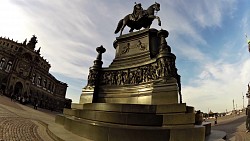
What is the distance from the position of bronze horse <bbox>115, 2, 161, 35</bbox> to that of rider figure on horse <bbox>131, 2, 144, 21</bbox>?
18 cm

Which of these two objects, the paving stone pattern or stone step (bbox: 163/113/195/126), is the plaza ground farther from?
stone step (bbox: 163/113/195/126)

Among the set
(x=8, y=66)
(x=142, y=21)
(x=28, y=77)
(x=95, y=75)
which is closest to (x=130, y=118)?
(x=95, y=75)

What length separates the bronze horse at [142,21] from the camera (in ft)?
35.9

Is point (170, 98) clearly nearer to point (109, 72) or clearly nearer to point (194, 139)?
point (194, 139)

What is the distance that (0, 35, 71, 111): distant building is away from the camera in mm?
53269

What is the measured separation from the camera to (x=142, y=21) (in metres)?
11.7

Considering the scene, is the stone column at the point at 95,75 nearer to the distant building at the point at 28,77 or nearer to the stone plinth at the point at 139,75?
the stone plinth at the point at 139,75

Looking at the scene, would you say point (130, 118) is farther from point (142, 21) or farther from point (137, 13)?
point (137, 13)

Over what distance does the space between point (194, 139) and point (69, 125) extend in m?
4.71

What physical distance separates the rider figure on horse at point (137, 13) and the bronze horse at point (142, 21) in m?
0.18

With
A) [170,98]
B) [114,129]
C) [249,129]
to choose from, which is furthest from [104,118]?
[249,129]

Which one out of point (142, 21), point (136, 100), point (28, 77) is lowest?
point (136, 100)

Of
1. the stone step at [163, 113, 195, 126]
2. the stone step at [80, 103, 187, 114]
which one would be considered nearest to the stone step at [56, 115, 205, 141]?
the stone step at [163, 113, 195, 126]

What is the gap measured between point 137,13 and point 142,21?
73cm
